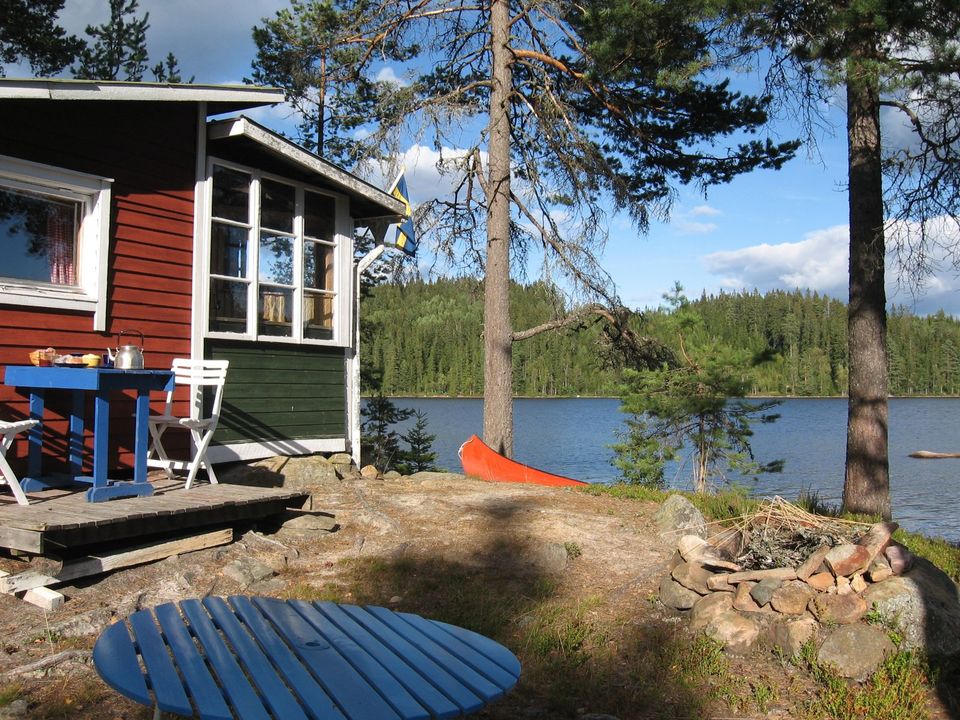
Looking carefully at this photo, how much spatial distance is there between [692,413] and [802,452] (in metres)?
14.0

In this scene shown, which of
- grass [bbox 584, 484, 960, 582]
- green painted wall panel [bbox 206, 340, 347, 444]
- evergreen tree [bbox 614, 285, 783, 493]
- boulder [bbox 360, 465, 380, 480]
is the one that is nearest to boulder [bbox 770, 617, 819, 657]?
grass [bbox 584, 484, 960, 582]

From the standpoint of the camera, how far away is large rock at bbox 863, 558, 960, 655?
4.62 metres

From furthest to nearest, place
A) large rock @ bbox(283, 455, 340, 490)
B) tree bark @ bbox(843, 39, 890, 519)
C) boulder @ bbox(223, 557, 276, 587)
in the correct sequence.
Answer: tree bark @ bbox(843, 39, 890, 519)
large rock @ bbox(283, 455, 340, 490)
boulder @ bbox(223, 557, 276, 587)

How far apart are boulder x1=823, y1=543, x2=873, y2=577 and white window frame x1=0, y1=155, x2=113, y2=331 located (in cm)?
627

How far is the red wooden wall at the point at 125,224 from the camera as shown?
22.1 feet

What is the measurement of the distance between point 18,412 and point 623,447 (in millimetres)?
10426

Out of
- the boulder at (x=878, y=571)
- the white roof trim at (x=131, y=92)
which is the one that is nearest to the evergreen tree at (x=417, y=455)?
the white roof trim at (x=131, y=92)

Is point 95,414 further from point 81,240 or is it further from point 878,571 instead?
point 878,571

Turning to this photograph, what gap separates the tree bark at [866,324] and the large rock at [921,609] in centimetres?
479

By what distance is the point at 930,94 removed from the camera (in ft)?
26.6

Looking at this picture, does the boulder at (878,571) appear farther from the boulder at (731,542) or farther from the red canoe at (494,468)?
the red canoe at (494,468)

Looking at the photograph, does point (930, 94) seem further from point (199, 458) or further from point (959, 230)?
point (199, 458)

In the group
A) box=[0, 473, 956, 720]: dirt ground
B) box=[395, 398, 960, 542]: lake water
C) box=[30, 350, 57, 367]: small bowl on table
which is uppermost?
box=[30, 350, 57, 367]: small bowl on table

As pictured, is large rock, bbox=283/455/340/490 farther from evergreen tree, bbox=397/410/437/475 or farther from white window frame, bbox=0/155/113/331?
evergreen tree, bbox=397/410/437/475
